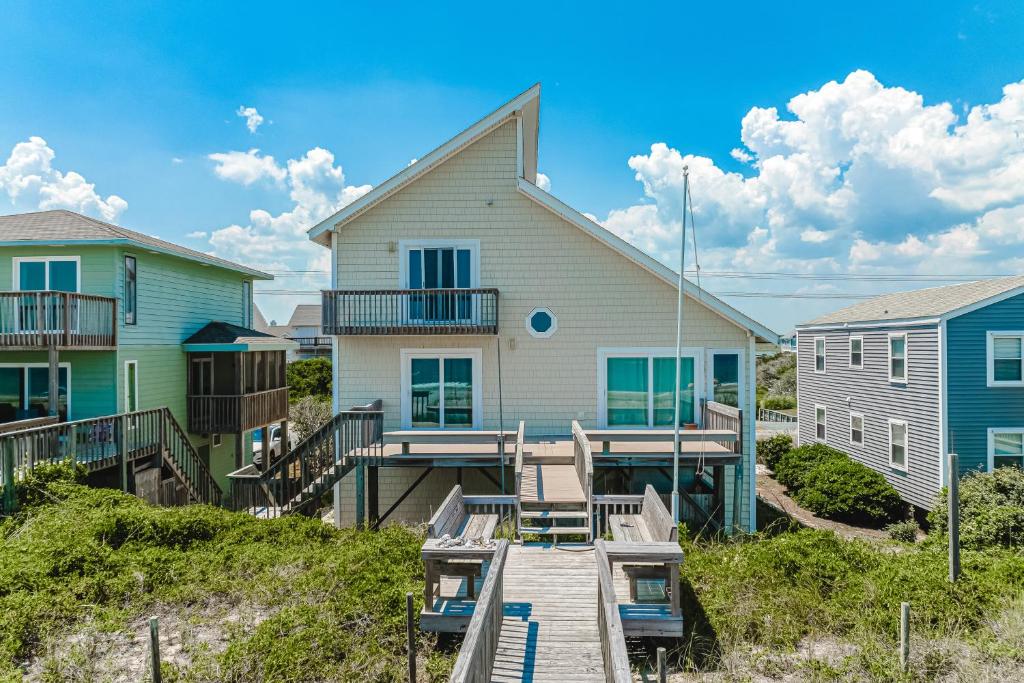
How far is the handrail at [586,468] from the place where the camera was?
9.11 metres

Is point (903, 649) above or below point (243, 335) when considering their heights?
below

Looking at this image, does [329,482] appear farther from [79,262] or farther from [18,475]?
[79,262]

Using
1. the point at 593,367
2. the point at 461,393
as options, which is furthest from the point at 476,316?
the point at 593,367

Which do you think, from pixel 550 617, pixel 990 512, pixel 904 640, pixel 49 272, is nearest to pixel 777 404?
pixel 990 512

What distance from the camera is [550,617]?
6.92 meters

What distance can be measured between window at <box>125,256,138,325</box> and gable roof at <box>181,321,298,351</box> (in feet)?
8.37

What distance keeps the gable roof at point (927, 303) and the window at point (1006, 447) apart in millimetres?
3756

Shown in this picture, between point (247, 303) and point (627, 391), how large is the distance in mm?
16546

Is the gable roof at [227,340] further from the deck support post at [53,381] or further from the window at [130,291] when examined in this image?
the deck support post at [53,381]

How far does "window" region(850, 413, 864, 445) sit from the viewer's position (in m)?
21.2

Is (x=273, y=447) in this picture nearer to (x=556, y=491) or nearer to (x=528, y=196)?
(x=528, y=196)

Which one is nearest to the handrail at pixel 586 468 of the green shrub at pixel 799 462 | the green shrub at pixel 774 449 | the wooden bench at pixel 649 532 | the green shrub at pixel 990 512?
the wooden bench at pixel 649 532

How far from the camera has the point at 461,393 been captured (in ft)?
45.1

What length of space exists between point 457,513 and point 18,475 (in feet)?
24.8
